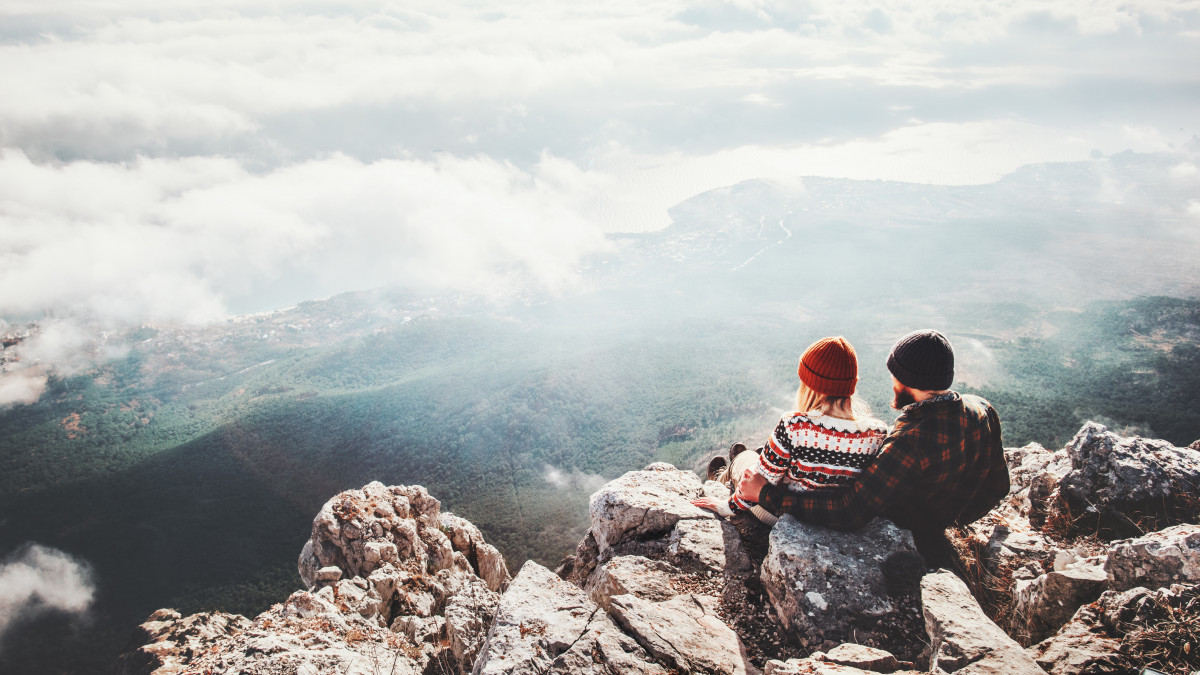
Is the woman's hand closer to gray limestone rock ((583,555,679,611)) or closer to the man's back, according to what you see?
gray limestone rock ((583,555,679,611))

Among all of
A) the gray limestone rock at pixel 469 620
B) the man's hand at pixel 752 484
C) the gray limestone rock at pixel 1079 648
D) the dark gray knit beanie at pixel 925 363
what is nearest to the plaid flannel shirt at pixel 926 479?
the man's hand at pixel 752 484

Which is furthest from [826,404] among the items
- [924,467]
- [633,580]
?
[633,580]

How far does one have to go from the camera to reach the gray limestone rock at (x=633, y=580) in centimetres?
804

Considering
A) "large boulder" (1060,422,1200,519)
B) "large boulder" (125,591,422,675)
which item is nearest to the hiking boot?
"large boulder" (1060,422,1200,519)

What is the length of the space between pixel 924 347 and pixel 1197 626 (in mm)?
3870

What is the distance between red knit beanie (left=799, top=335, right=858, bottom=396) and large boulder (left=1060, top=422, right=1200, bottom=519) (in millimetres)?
7665

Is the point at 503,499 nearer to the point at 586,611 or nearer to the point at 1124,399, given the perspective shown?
the point at 586,611

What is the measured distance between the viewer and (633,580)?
27.5 ft

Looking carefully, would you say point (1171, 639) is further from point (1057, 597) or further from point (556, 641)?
point (556, 641)

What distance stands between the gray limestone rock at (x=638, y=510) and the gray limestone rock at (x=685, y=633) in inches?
91.3

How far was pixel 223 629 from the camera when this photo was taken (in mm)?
48719

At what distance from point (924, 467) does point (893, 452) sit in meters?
0.52

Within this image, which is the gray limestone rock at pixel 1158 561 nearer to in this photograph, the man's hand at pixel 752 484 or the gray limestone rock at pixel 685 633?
the man's hand at pixel 752 484

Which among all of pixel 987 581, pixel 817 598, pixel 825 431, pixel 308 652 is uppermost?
pixel 825 431
